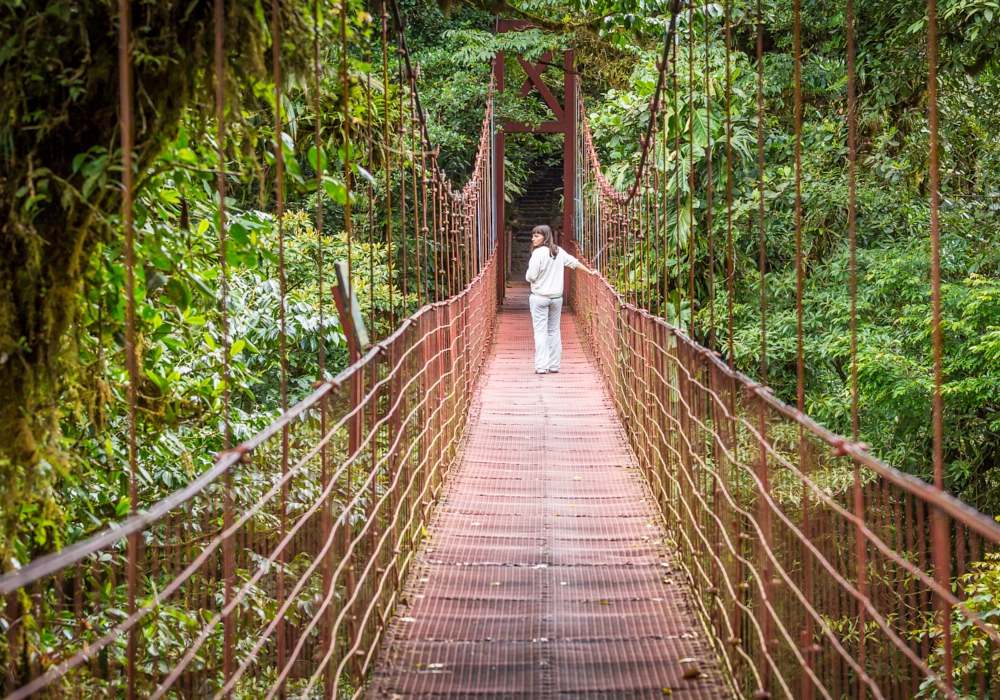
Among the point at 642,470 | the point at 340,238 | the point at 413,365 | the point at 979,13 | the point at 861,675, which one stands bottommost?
the point at 642,470

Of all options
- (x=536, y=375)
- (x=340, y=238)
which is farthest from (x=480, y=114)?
(x=536, y=375)

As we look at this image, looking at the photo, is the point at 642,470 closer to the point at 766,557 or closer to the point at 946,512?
the point at 766,557

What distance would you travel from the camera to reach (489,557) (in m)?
3.02

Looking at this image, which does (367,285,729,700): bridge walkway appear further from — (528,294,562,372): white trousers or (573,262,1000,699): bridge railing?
(528,294,562,372): white trousers

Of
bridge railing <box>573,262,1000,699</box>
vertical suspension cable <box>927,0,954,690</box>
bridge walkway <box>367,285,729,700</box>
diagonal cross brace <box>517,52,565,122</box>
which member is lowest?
bridge walkway <box>367,285,729,700</box>

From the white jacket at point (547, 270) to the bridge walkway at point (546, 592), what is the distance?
1757mm

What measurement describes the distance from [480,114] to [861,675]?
9683 mm

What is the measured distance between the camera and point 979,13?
4695mm

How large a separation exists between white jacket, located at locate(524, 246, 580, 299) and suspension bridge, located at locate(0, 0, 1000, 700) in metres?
1.75

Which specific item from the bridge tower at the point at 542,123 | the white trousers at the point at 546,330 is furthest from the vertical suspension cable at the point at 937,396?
the bridge tower at the point at 542,123

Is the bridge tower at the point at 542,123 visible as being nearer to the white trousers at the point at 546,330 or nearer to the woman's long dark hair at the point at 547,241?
the white trousers at the point at 546,330

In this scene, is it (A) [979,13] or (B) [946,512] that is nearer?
(B) [946,512]

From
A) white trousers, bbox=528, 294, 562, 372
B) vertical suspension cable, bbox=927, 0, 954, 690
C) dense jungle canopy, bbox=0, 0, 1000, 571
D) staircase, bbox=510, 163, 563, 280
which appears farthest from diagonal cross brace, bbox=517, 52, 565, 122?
vertical suspension cable, bbox=927, 0, 954, 690

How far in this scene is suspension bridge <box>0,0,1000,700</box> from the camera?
1.45 meters
